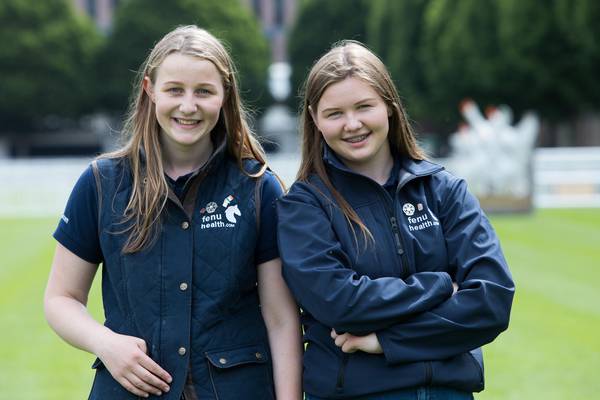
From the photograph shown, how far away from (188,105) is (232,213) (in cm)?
32

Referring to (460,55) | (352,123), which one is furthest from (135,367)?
(460,55)

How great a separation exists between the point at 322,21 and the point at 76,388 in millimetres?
43439

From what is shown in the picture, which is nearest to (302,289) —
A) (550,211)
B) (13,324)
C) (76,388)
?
(76,388)

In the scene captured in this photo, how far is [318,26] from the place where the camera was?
48562 millimetres

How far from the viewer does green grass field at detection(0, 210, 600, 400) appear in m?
6.36

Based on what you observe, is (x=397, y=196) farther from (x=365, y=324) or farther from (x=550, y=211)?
(x=550, y=211)

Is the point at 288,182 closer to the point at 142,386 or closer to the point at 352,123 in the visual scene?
the point at 352,123

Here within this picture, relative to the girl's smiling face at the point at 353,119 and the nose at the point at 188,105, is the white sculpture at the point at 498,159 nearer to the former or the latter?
the girl's smiling face at the point at 353,119

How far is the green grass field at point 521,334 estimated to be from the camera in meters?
6.36

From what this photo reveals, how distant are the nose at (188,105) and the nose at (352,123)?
0.42 m

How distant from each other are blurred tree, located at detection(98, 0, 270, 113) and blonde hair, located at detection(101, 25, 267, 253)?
43.6 meters

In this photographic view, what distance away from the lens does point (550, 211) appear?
61.7ft

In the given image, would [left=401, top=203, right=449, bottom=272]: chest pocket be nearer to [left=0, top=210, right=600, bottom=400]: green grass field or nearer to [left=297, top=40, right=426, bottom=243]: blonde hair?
[left=297, top=40, right=426, bottom=243]: blonde hair

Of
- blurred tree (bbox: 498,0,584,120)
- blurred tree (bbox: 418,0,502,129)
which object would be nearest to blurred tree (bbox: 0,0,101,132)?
blurred tree (bbox: 418,0,502,129)
